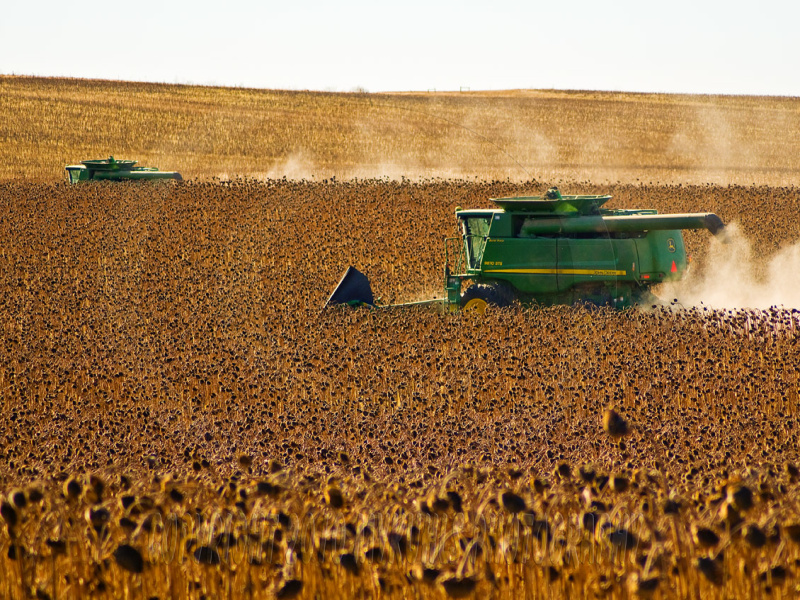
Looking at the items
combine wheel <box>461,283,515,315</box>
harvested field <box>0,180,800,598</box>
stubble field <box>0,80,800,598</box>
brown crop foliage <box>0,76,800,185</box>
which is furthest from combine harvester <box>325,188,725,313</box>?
brown crop foliage <box>0,76,800,185</box>

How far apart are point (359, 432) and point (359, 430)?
0.09 metres

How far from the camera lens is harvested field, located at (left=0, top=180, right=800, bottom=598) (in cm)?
322

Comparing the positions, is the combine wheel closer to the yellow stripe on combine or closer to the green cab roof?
the yellow stripe on combine

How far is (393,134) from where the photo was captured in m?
43.2

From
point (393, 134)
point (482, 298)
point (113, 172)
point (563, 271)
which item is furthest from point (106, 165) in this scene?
point (563, 271)

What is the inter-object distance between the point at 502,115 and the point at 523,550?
47.5 metres

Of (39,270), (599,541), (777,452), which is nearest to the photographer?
(599,541)

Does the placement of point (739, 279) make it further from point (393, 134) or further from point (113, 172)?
point (393, 134)

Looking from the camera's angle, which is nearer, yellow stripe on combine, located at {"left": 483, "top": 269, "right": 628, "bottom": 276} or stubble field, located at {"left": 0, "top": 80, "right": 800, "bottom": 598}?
stubble field, located at {"left": 0, "top": 80, "right": 800, "bottom": 598}

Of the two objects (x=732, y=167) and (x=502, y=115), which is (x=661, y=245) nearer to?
(x=732, y=167)

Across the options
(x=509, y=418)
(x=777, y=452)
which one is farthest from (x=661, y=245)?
(x=777, y=452)

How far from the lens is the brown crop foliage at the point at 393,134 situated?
36.2 metres

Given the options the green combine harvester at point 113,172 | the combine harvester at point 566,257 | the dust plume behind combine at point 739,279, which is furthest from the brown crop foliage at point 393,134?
the combine harvester at point 566,257

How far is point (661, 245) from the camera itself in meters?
12.4
